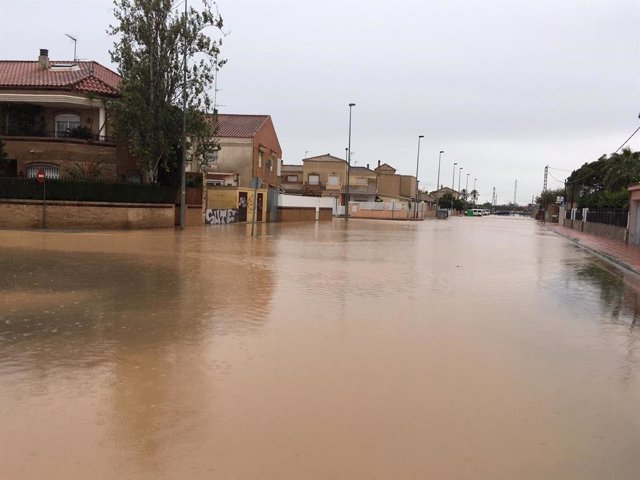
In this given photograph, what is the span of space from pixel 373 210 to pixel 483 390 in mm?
69519

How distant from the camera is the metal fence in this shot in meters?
34.6

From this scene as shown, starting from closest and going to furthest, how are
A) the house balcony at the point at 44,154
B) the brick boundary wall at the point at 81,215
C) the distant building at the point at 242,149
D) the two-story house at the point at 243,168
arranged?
the brick boundary wall at the point at 81,215 < the house balcony at the point at 44,154 < the two-story house at the point at 243,168 < the distant building at the point at 242,149

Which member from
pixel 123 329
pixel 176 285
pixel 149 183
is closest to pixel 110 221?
pixel 149 183

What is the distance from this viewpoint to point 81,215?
27.7 metres

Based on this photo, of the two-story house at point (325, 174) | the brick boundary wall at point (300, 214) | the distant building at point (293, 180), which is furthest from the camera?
the two-story house at point (325, 174)

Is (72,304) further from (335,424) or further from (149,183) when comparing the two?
(149,183)

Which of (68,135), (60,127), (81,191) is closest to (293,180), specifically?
(60,127)

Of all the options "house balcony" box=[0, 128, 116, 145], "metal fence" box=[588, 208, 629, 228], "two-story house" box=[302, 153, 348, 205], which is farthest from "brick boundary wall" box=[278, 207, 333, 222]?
"two-story house" box=[302, 153, 348, 205]

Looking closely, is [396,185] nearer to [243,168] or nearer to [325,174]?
[325,174]

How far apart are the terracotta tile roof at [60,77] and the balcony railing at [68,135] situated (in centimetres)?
237

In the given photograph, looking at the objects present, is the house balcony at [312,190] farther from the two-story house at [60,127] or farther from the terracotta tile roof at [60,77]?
the two-story house at [60,127]

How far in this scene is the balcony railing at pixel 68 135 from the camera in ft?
101

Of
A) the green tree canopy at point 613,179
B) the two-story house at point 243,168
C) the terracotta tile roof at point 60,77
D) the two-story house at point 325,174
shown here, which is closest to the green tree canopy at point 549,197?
the green tree canopy at point 613,179

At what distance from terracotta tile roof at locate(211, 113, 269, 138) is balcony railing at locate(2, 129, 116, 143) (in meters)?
16.1
